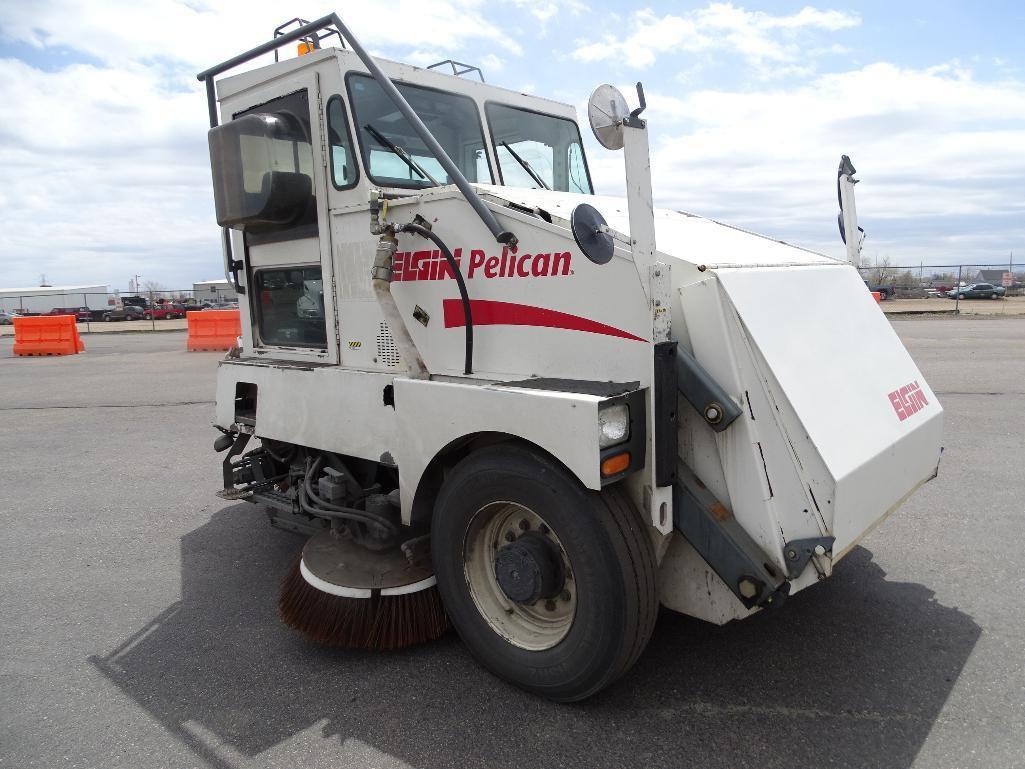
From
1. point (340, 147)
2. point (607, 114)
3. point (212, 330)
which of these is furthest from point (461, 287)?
point (212, 330)

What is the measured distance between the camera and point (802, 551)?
2.40m

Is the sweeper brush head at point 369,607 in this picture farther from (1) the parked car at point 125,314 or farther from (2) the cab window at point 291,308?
(1) the parked car at point 125,314

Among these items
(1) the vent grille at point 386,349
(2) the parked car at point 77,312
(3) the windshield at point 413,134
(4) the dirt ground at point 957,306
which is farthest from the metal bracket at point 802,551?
(2) the parked car at point 77,312

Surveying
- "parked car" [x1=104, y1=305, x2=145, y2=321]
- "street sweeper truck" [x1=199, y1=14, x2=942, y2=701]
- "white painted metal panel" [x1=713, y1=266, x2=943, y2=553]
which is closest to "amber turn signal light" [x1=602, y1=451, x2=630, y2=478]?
"street sweeper truck" [x1=199, y1=14, x2=942, y2=701]

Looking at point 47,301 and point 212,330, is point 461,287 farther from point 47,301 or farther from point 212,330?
point 47,301

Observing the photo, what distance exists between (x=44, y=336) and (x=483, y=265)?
1866 cm

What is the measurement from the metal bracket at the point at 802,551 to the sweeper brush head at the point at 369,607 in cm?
158

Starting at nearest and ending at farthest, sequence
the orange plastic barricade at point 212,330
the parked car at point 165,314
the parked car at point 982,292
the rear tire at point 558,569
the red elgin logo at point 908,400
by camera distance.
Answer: the rear tire at point 558,569 → the red elgin logo at point 908,400 → the orange plastic barricade at point 212,330 → the parked car at point 982,292 → the parked car at point 165,314

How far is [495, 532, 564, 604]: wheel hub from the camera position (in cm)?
269

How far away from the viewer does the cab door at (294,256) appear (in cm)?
369

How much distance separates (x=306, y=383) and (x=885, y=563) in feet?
10.8

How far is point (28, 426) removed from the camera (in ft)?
28.4

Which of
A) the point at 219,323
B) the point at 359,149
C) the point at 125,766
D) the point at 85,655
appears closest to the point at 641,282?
the point at 359,149

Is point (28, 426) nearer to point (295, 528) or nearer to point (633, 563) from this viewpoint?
point (295, 528)
